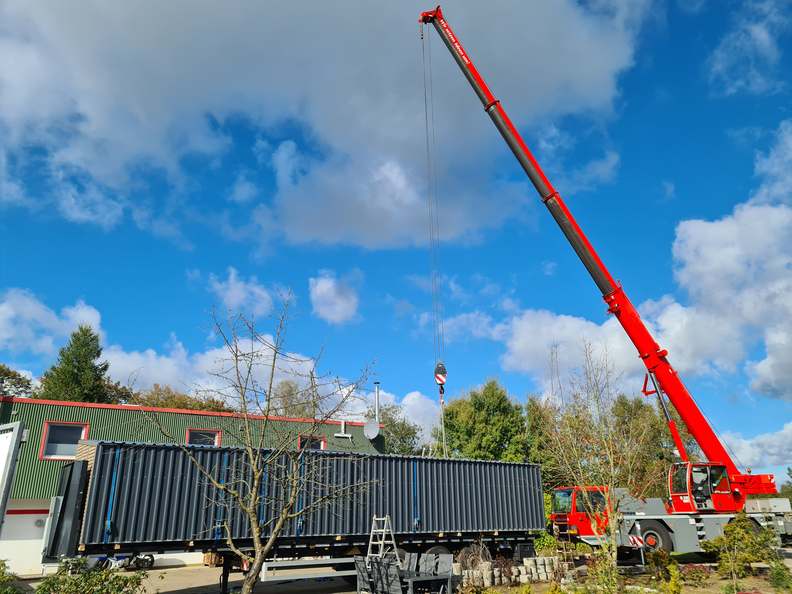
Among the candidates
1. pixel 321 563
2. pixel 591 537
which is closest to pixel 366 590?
pixel 321 563

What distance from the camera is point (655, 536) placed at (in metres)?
17.3

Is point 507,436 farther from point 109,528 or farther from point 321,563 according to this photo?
point 109,528

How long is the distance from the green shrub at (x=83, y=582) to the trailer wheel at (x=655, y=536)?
14.6 m

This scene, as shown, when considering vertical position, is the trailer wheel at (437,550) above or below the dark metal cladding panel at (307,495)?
below

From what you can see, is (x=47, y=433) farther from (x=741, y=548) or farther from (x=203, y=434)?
(x=741, y=548)

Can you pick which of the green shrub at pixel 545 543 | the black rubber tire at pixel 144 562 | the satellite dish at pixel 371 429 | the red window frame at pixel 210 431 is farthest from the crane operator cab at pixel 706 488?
the black rubber tire at pixel 144 562

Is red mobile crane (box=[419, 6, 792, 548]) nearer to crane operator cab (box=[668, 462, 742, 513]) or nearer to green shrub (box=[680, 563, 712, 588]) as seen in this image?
crane operator cab (box=[668, 462, 742, 513])

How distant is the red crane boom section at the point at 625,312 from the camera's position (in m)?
17.0

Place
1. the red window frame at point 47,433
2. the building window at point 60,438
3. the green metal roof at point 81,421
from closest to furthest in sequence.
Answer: the green metal roof at point 81,421
the red window frame at point 47,433
the building window at point 60,438

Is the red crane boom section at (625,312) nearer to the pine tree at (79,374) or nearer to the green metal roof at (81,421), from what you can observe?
the green metal roof at (81,421)

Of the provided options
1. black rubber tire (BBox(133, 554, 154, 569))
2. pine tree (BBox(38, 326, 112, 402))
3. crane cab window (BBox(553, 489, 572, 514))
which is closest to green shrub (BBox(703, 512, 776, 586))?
crane cab window (BBox(553, 489, 572, 514))

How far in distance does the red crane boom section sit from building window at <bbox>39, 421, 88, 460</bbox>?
745 inches

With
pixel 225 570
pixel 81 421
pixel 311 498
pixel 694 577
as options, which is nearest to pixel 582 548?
pixel 694 577

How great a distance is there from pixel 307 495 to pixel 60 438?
13.2 metres
